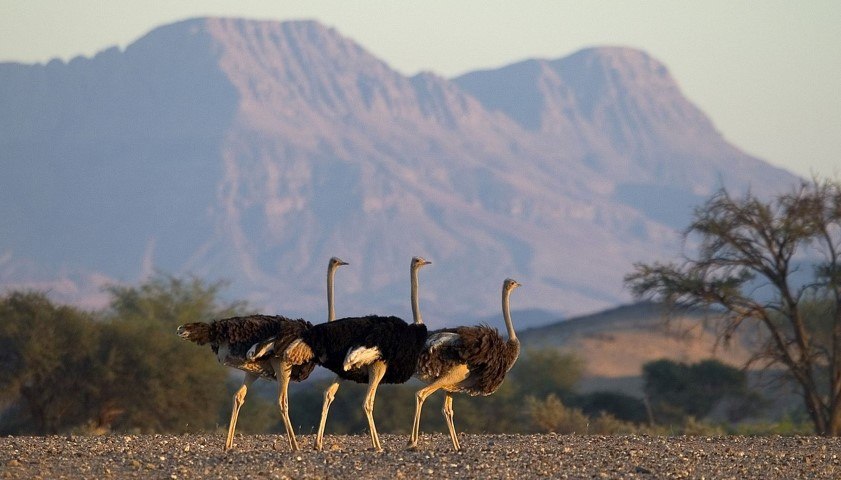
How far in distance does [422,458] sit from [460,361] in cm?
183

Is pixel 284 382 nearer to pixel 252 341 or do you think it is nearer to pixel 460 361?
pixel 252 341

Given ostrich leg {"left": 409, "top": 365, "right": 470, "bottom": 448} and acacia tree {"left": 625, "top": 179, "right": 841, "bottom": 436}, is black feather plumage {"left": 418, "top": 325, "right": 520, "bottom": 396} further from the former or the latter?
acacia tree {"left": 625, "top": 179, "right": 841, "bottom": 436}

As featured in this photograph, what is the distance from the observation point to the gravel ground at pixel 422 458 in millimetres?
15625

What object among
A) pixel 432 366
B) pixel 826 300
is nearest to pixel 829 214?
pixel 826 300

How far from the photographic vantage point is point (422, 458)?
666 inches

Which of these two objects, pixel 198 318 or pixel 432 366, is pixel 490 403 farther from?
pixel 432 366

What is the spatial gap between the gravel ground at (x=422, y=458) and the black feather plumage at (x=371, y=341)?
101 centimetres

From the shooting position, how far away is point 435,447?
748 inches

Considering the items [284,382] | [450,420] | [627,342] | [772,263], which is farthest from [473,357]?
[627,342]

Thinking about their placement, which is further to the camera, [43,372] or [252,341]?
[43,372]

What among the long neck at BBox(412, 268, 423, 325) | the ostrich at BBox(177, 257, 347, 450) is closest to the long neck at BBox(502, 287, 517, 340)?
the long neck at BBox(412, 268, 423, 325)

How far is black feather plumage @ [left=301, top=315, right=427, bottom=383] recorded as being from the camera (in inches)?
706

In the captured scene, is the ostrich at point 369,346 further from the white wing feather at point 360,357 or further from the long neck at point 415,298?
the long neck at point 415,298

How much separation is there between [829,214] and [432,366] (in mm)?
14078
